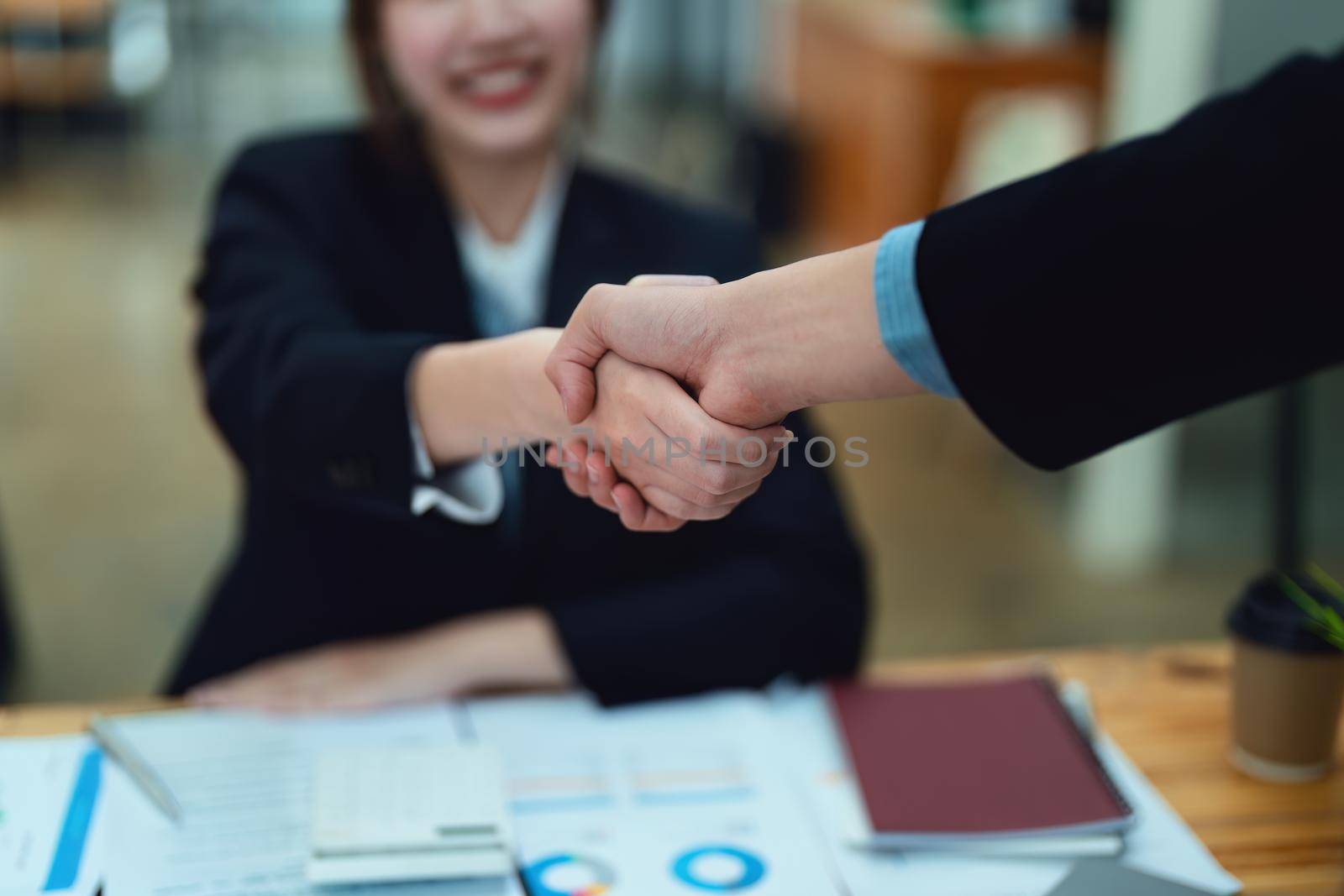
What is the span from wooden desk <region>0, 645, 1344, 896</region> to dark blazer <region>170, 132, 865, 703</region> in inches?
5.4

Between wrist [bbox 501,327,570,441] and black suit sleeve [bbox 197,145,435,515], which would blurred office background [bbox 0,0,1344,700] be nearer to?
black suit sleeve [bbox 197,145,435,515]

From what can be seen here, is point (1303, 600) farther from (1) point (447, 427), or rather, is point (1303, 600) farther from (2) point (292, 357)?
(2) point (292, 357)

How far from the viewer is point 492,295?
1.14 meters

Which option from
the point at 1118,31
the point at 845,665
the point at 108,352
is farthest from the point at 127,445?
the point at 1118,31

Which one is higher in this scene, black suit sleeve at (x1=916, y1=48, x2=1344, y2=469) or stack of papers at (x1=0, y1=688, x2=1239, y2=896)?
black suit sleeve at (x1=916, y1=48, x2=1344, y2=469)

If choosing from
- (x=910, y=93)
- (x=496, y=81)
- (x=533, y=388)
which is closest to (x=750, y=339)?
(x=533, y=388)

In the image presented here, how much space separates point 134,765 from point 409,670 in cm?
23

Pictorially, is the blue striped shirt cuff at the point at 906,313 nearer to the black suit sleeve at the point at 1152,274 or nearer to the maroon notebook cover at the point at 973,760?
the black suit sleeve at the point at 1152,274

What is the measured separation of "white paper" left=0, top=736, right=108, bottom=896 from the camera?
750mm

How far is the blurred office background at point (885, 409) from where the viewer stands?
261cm

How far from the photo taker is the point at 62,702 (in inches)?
90.0

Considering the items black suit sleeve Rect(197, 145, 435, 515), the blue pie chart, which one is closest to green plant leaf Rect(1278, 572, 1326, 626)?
the blue pie chart

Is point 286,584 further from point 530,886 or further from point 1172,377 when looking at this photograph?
point 1172,377

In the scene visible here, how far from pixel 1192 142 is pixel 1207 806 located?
485 millimetres
